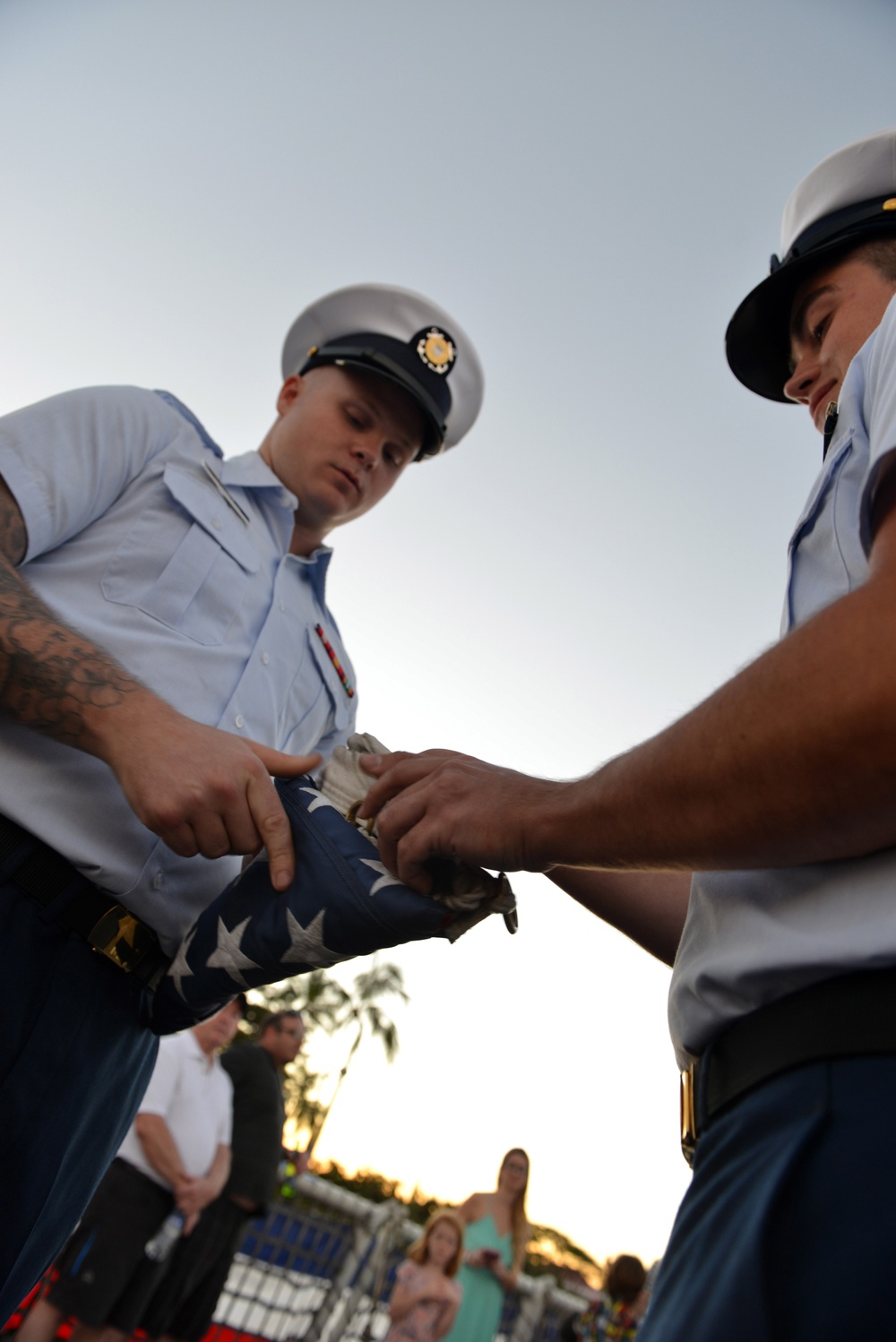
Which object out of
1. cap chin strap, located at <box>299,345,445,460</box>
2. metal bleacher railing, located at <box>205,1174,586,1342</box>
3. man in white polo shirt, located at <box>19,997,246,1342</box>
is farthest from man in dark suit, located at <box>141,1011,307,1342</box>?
cap chin strap, located at <box>299,345,445,460</box>

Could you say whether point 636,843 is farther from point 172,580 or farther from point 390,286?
point 390,286

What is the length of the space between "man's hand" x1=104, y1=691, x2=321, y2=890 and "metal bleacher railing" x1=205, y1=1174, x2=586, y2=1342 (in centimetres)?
687

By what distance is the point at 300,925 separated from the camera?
1363 millimetres

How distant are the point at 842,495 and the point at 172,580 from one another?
133 cm

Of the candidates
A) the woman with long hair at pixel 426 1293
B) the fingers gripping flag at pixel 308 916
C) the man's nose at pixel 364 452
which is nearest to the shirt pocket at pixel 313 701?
the man's nose at pixel 364 452

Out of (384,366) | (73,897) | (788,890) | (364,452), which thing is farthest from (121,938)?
(384,366)

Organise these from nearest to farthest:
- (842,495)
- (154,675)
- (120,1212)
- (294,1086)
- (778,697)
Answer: (778,697) < (842,495) < (154,675) < (120,1212) < (294,1086)

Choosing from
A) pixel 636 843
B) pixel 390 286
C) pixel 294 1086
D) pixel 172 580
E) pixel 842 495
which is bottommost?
pixel 294 1086

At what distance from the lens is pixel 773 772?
0.86 meters

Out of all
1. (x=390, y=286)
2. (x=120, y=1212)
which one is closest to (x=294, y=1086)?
(x=120, y=1212)

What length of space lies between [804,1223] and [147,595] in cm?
156

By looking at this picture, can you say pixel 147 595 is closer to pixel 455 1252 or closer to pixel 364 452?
pixel 364 452

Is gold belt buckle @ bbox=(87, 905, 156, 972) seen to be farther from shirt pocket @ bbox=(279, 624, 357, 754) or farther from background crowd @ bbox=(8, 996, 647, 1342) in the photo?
background crowd @ bbox=(8, 996, 647, 1342)

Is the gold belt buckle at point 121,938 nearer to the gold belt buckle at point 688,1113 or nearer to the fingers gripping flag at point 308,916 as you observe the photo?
→ the fingers gripping flag at point 308,916
